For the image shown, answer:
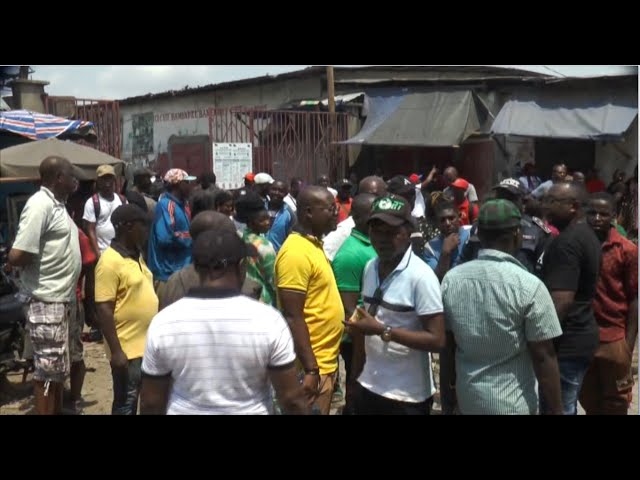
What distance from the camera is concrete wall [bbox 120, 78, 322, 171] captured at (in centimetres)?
1652

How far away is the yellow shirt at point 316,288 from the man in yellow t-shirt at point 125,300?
2.94 feet

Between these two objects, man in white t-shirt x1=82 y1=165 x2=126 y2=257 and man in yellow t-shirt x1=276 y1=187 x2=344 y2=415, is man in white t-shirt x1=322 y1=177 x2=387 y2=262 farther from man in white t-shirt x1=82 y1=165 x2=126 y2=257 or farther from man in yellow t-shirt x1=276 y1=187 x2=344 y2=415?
man in white t-shirt x1=82 y1=165 x2=126 y2=257

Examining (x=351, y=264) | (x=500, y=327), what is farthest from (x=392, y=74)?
(x=500, y=327)

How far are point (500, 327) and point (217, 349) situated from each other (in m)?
1.20

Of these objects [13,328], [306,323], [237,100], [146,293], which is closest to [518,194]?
[306,323]

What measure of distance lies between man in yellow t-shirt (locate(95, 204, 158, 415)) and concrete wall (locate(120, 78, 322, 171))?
12.2m

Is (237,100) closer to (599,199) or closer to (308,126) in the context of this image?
(308,126)

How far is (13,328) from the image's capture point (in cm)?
585

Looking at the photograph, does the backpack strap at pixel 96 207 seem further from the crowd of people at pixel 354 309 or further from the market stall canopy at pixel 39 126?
the market stall canopy at pixel 39 126

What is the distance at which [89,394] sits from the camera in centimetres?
607

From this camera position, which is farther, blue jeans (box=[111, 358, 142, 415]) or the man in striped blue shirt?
blue jeans (box=[111, 358, 142, 415])

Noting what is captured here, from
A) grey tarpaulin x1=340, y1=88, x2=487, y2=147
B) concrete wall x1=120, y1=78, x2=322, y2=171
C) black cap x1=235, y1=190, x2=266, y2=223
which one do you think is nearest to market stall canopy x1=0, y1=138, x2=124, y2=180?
black cap x1=235, y1=190, x2=266, y2=223

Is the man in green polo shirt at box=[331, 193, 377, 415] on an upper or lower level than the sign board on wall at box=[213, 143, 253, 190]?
lower

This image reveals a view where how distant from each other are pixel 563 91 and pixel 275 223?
814 cm
